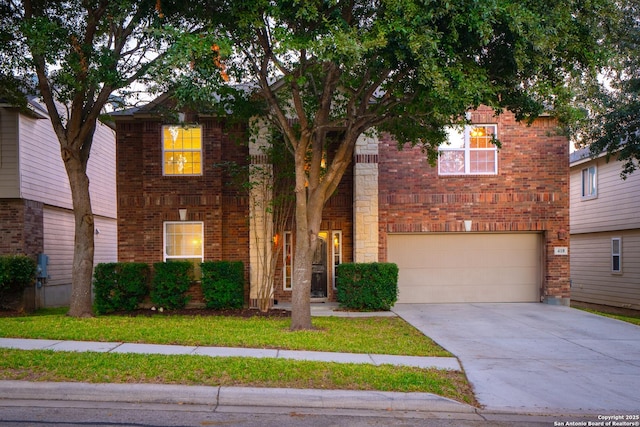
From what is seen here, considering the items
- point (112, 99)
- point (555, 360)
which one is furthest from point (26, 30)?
point (555, 360)

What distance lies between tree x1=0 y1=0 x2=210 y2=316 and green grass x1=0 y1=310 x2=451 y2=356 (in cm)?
193

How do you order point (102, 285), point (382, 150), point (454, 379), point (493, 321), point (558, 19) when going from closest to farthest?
point (454, 379)
point (558, 19)
point (493, 321)
point (102, 285)
point (382, 150)

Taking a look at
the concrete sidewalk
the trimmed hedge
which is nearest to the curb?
the concrete sidewalk

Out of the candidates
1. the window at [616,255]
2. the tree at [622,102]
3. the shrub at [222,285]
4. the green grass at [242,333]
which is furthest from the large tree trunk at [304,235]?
the window at [616,255]

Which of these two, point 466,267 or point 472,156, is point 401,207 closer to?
point 472,156

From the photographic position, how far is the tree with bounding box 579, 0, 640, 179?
46.4ft

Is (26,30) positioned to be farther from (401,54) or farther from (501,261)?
(501,261)

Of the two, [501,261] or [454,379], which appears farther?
[501,261]

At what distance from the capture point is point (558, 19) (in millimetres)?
9617

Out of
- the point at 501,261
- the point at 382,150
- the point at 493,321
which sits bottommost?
the point at 493,321

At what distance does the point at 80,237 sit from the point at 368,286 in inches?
284

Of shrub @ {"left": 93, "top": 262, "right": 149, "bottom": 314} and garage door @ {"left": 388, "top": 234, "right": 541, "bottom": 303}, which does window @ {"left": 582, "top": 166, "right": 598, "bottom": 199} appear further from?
shrub @ {"left": 93, "top": 262, "right": 149, "bottom": 314}

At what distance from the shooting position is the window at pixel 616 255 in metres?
20.7

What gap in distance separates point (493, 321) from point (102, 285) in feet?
33.0
